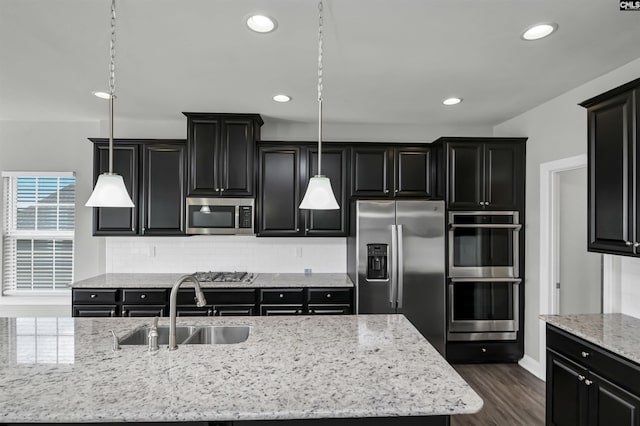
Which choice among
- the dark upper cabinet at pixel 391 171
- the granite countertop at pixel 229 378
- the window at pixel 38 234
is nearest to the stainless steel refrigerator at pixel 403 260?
the dark upper cabinet at pixel 391 171

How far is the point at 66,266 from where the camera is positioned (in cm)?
405

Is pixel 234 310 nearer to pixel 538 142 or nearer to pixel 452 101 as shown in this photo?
pixel 452 101

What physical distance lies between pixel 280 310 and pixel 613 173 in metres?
2.81

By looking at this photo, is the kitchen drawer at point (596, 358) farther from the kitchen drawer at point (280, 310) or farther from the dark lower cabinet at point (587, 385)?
the kitchen drawer at point (280, 310)

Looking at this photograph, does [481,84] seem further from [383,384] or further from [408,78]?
[383,384]

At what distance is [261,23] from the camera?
1.96m

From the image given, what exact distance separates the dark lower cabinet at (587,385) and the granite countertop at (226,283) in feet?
5.75

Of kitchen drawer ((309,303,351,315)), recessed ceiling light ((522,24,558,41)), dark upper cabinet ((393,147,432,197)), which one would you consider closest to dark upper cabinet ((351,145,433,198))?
dark upper cabinet ((393,147,432,197))

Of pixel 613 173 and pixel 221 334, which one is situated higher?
pixel 613 173

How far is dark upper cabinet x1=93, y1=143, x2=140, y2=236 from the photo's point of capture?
3.68 m

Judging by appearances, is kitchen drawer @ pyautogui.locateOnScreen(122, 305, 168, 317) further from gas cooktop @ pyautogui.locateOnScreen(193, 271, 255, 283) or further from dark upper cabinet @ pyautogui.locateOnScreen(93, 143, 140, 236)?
dark upper cabinet @ pyautogui.locateOnScreen(93, 143, 140, 236)

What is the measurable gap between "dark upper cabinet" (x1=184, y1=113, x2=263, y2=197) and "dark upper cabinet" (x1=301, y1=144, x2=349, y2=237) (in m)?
0.64

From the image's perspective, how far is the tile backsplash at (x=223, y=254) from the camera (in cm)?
398

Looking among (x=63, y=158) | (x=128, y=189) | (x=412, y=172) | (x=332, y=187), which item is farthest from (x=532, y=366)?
(x=63, y=158)
